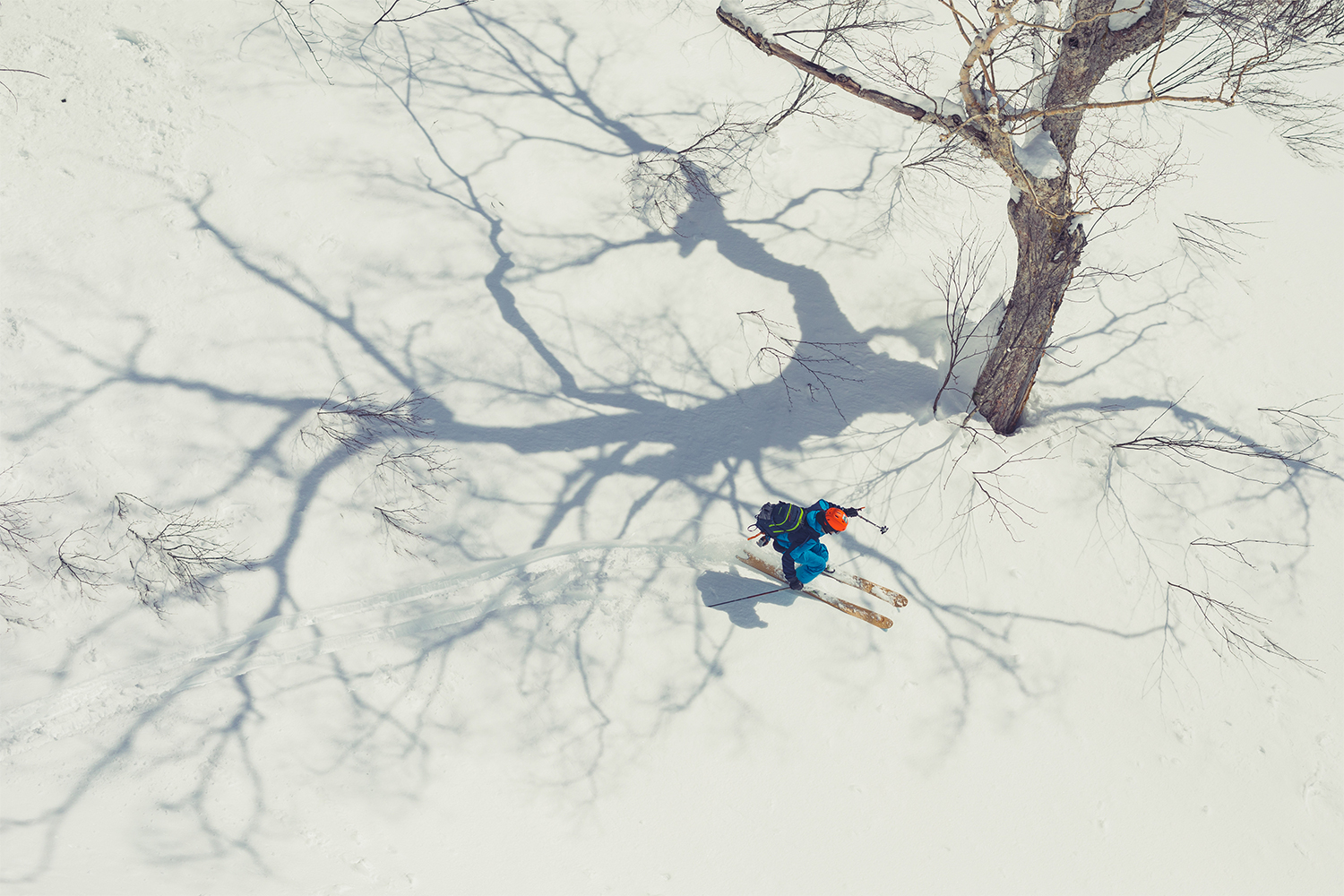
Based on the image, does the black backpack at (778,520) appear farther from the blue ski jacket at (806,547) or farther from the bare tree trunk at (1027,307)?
the bare tree trunk at (1027,307)

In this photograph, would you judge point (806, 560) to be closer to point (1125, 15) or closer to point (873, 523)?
point (873, 523)

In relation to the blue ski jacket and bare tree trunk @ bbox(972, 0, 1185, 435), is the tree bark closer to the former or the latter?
bare tree trunk @ bbox(972, 0, 1185, 435)

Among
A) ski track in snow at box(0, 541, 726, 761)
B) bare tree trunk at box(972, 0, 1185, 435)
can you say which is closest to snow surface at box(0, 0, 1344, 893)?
ski track in snow at box(0, 541, 726, 761)

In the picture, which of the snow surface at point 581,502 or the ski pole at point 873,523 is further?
the ski pole at point 873,523

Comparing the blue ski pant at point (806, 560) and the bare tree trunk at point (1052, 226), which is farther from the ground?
the bare tree trunk at point (1052, 226)

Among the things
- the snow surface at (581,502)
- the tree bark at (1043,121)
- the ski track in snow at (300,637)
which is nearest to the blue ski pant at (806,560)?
the snow surface at (581,502)

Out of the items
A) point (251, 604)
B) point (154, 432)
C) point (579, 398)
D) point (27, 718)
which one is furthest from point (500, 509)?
point (27, 718)
